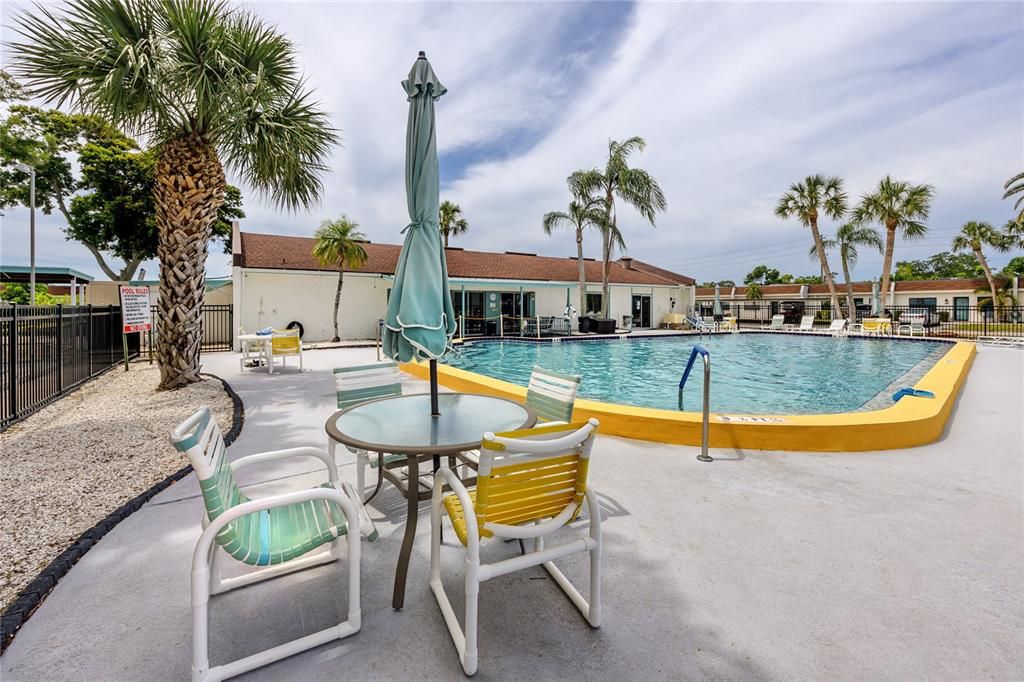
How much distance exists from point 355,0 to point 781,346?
17.5m

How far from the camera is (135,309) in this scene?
9.17 metres

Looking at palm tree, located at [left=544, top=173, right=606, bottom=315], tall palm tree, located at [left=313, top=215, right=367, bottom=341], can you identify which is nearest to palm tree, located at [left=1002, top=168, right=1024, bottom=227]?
palm tree, located at [left=544, top=173, right=606, bottom=315]

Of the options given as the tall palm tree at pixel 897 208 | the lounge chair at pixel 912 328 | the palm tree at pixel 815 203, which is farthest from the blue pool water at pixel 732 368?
the tall palm tree at pixel 897 208

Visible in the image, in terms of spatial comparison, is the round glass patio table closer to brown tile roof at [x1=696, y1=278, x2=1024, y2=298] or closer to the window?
brown tile roof at [x1=696, y1=278, x2=1024, y2=298]

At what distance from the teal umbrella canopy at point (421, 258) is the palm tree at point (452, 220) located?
89.2 feet

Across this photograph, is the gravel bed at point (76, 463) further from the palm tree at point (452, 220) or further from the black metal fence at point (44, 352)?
the palm tree at point (452, 220)

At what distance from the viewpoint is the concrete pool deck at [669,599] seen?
5.71 ft

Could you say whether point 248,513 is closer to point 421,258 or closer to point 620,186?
point 421,258

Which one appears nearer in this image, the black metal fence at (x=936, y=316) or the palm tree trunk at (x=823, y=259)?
the black metal fence at (x=936, y=316)

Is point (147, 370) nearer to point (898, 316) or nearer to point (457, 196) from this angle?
point (457, 196)

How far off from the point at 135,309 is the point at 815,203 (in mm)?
31885

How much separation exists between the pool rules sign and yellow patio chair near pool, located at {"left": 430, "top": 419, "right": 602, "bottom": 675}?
10284 millimetres

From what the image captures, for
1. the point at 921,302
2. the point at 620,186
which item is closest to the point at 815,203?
the point at 620,186

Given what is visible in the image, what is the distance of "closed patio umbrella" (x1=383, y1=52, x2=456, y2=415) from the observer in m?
2.74
